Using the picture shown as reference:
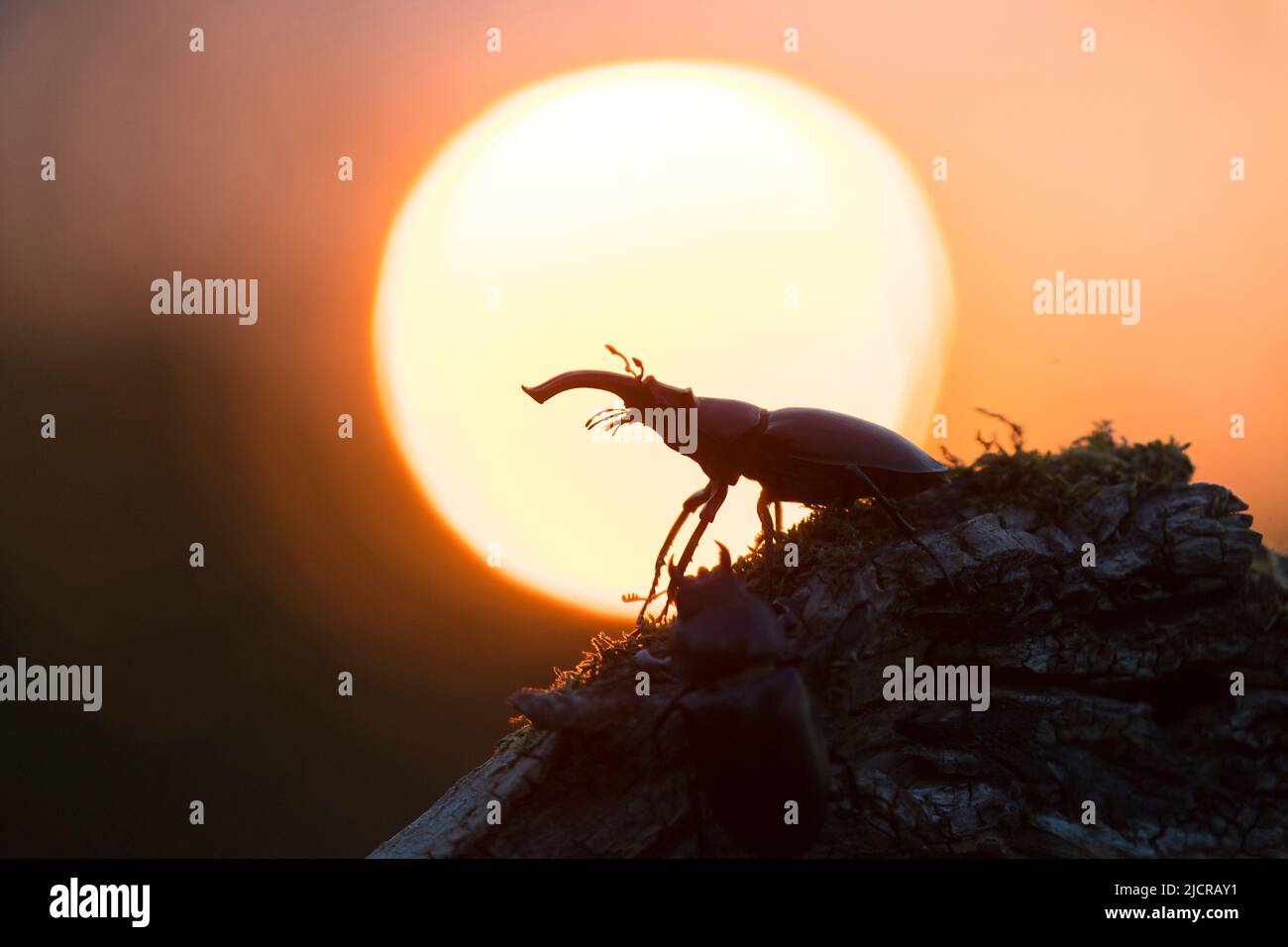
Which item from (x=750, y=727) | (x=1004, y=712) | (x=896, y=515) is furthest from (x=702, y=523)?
(x=1004, y=712)

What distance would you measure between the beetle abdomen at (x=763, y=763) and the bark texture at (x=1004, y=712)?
494 millimetres

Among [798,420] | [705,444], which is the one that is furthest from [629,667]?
[798,420]

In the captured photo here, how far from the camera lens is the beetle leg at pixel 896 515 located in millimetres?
5520

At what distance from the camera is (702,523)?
5996 millimetres

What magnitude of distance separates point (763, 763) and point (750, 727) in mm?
177

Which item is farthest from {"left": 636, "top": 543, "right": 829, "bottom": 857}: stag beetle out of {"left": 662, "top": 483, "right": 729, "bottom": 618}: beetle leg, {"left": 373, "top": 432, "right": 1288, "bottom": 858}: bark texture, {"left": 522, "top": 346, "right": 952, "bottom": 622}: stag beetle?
{"left": 522, "top": 346, "right": 952, "bottom": 622}: stag beetle

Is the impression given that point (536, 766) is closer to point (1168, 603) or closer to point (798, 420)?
point (798, 420)

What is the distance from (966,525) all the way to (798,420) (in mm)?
1289

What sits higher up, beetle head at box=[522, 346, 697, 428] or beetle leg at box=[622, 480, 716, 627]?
beetle head at box=[522, 346, 697, 428]

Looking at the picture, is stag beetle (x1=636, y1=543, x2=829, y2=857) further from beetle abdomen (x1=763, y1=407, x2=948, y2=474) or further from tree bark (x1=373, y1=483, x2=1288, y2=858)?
beetle abdomen (x1=763, y1=407, x2=948, y2=474)

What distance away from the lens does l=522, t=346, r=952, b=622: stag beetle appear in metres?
5.88

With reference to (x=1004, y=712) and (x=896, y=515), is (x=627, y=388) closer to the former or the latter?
(x=896, y=515)

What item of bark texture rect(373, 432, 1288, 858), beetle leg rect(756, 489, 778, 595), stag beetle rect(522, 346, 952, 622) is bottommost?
bark texture rect(373, 432, 1288, 858)

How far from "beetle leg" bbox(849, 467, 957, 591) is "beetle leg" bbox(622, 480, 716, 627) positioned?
0.99 metres
